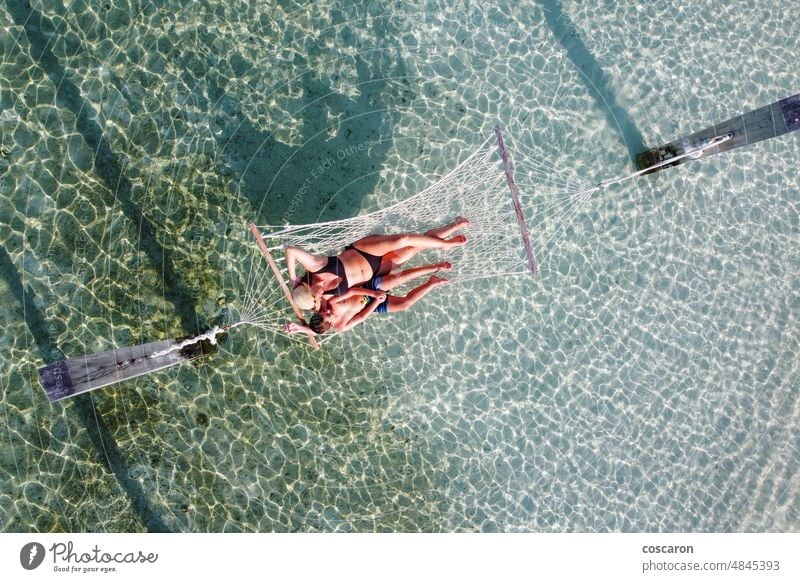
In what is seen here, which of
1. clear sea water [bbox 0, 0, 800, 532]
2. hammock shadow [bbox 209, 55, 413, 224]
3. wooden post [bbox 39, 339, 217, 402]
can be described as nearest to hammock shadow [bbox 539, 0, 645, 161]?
clear sea water [bbox 0, 0, 800, 532]

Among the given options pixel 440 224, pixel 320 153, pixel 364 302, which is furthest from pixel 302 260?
pixel 320 153

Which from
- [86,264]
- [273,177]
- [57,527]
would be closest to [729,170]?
[273,177]

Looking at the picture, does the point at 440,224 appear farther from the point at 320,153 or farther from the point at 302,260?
the point at 302,260

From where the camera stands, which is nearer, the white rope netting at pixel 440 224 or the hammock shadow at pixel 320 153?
the white rope netting at pixel 440 224

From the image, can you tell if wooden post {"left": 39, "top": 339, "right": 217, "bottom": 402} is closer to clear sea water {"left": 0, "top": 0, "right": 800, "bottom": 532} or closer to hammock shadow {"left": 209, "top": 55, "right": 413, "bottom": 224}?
clear sea water {"left": 0, "top": 0, "right": 800, "bottom": 532}

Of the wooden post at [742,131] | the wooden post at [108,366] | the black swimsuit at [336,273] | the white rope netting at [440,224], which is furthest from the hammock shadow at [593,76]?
the wooden post at [108,366]

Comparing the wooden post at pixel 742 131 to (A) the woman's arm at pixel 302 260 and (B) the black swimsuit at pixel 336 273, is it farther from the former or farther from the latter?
(A) the woman's arm at pixel 302 260
